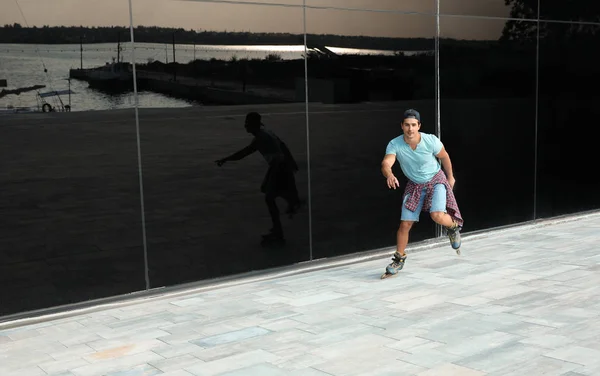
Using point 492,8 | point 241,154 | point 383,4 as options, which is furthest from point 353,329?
point 492,8

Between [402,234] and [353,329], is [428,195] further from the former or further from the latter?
[353,329]

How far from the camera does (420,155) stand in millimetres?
7250

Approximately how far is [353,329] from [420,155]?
2.26 metres

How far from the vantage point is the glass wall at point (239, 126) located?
21.0 ft

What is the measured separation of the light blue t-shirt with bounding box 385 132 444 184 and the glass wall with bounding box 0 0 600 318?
1.36m

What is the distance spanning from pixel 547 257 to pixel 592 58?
4.69 m

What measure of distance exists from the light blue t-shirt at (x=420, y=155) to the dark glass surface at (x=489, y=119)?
247cm

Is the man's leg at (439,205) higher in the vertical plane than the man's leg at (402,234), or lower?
higher

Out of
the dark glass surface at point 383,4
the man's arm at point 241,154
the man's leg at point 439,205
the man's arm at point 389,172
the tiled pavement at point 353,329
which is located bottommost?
the tiled pavement at point 353,329

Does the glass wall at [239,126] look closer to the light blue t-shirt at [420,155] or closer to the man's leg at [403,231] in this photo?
the man's leg at [403,231]

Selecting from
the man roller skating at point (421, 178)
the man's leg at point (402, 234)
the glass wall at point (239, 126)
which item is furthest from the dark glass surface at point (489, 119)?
the man's leg at point (402, 234)

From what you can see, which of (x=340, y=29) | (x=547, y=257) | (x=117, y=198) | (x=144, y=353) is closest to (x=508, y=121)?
(x=547, y=257)

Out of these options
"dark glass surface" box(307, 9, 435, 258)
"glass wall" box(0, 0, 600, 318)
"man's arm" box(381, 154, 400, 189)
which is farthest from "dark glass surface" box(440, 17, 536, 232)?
"man's arm" box(381, 154, 400, 189)

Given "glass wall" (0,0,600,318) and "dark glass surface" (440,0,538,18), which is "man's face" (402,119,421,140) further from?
"dark glass surface" (440,0,538,18)
